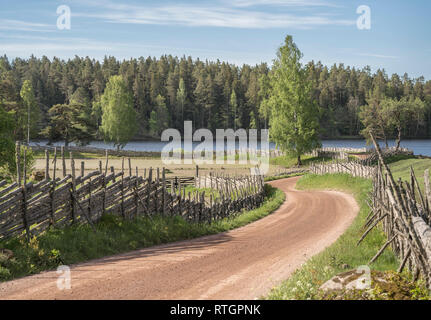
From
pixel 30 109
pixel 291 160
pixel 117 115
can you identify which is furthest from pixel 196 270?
pixel 30 109

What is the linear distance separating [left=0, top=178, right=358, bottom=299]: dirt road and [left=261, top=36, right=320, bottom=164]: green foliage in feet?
123

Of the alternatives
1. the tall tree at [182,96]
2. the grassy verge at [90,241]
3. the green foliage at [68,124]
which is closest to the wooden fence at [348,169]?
the grassy verge at [90,241]

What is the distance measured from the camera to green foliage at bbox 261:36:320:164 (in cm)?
5484

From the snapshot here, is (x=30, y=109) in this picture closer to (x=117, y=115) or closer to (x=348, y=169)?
(x=117, y=115)

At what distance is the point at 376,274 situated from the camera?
27.2 ft

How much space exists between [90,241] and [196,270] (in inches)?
144

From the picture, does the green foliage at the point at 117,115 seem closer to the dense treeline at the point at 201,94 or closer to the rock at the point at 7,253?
the dense treeline at the point at 201,94

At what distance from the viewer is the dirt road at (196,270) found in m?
8.93

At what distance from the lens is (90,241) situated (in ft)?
41.3

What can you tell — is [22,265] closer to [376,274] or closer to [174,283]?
[174,283]

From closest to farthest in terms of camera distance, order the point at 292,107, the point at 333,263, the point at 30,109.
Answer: the point at 333,263 < the point at 292,107 < the point at 30,109

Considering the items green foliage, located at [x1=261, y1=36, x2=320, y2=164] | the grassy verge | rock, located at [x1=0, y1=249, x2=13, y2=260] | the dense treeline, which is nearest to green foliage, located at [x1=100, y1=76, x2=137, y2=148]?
green foliage, located at [x1=261, y1=36, x2=320, y2=164]

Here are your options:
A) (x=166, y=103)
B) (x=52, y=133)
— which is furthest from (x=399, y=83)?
(x=52, y=133)
